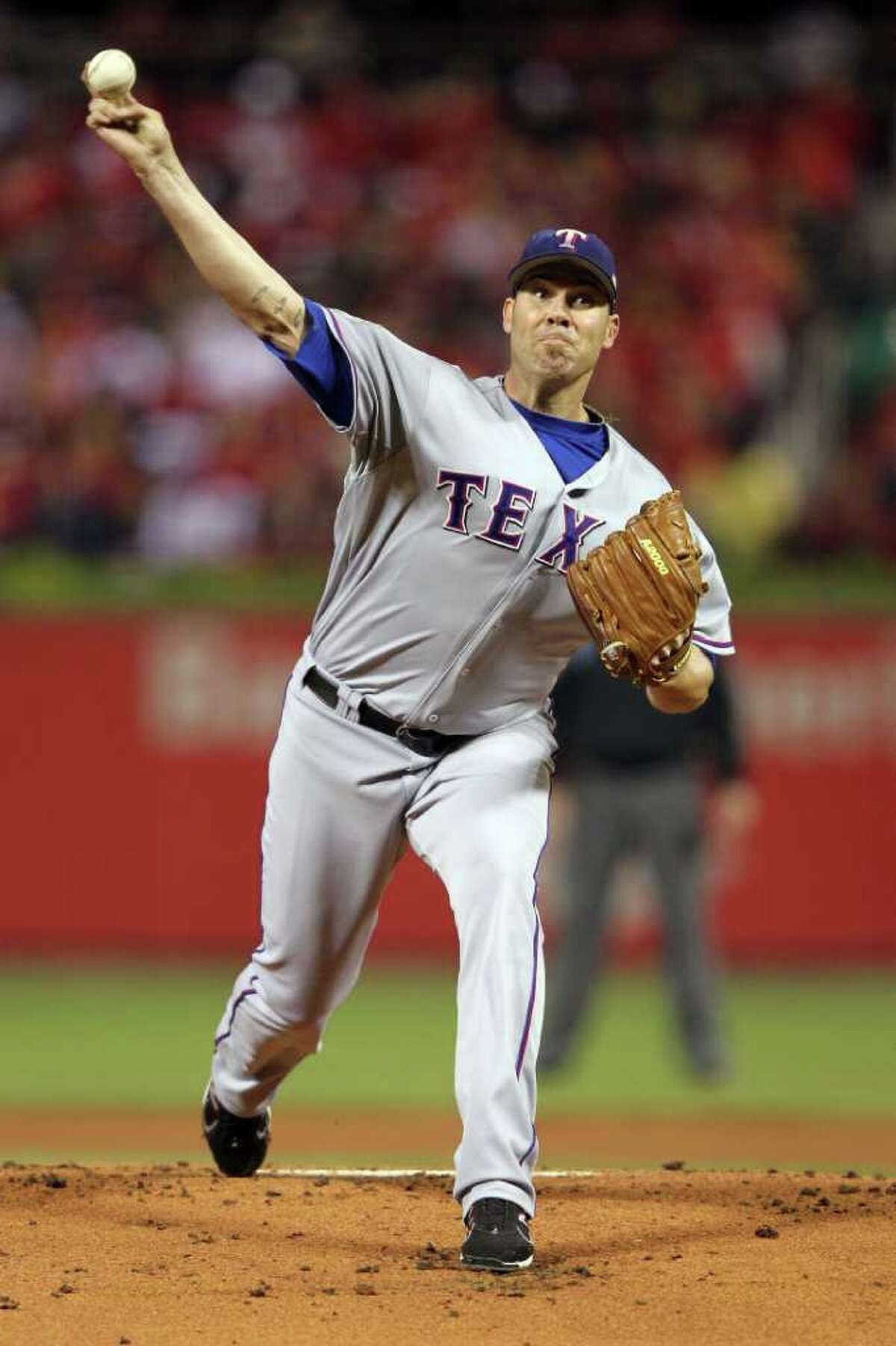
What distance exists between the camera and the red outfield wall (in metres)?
11.2

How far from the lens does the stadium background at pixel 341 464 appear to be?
11188 millimetres

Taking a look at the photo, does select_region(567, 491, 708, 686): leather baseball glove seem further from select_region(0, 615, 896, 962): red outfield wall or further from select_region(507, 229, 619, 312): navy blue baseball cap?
select_region(0, 615, 896, 962): red outfield wall

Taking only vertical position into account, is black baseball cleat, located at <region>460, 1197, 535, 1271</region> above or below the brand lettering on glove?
below

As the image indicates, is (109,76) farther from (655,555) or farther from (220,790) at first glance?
(220,790)

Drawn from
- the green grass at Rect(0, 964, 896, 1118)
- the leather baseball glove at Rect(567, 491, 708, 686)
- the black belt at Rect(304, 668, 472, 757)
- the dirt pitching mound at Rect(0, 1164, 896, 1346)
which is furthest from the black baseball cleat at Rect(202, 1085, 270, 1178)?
the green grass at Rect(0, 964, 896, 1118)

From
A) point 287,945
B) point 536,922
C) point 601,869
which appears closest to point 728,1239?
point 536,922

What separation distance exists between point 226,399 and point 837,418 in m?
3.57

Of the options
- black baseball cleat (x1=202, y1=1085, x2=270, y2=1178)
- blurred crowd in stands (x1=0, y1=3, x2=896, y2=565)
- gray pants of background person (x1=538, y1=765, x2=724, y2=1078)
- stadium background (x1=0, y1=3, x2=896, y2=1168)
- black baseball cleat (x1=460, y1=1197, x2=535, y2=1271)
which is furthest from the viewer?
blurred crowd in stands (x1=0, y1=3, x2=896, y2=565)

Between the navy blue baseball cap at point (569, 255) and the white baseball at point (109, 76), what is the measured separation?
3.30ft

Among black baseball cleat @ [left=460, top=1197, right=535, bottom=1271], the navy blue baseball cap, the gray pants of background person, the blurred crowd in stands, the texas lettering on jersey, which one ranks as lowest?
black baseball cleat @ [left=460, top=1197, right=535, bottom=1271]

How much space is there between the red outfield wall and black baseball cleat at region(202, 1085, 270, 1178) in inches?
230

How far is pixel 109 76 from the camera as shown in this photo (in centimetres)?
402

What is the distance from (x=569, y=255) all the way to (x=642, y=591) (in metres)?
0.82

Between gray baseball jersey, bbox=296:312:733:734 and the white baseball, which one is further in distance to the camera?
gray baseball jersey, bbox=296:312:733:734
